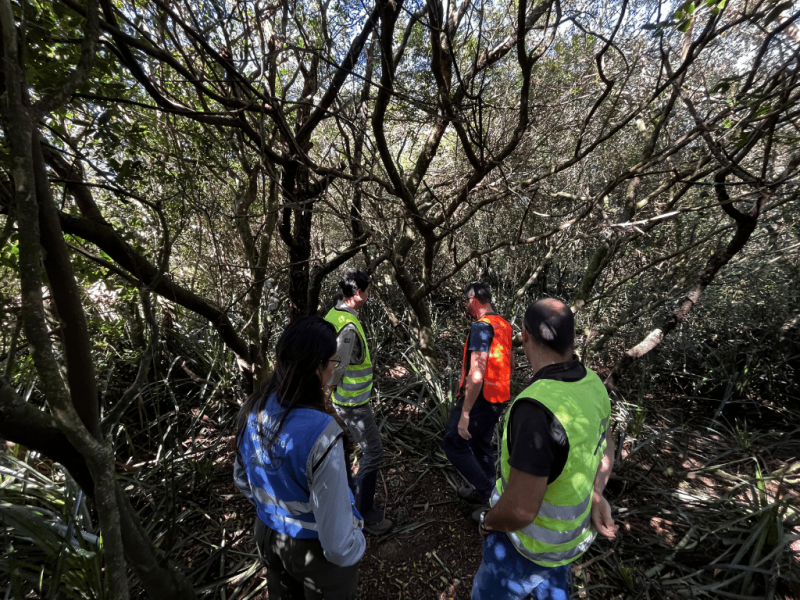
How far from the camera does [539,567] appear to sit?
1.37 metres

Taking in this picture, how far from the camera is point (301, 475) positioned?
3.96 ft

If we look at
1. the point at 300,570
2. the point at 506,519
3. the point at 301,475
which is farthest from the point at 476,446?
the point at 301,475

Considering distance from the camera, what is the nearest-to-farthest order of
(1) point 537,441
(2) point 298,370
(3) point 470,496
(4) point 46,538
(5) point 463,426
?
(1) point 537,441 → (2) point 298,370 → (4) point 46,538 → (5) point 463,426 → (3) point 470,496

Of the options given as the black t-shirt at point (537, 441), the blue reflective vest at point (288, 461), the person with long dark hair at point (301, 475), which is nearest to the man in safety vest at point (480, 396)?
the black t-shirt at point (537, 441)

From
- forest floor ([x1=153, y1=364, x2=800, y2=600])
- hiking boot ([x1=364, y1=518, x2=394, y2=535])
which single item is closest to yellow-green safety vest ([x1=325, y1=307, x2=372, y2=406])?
hiking boot ([x1=364, y1=518, x2=394, y2=535])

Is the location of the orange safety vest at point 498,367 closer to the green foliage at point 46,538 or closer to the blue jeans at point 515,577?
the blue jeans at point 515,577

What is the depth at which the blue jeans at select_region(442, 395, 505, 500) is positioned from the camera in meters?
2.51

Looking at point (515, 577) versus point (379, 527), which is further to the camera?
point (379, 527)

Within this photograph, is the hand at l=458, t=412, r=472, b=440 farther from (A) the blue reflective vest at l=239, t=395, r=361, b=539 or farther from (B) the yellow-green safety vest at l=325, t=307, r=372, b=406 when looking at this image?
(A) the blue reflective vest at l=239, t=395, r=361, b=539

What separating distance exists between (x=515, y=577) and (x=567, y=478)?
48 cm

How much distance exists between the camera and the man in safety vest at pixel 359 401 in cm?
235

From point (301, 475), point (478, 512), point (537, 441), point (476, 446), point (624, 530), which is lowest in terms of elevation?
point (624, 530)

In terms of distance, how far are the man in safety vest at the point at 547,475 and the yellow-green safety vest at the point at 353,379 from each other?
3.73ft

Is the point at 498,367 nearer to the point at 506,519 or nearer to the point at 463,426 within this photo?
Answer: the point at 463,426
